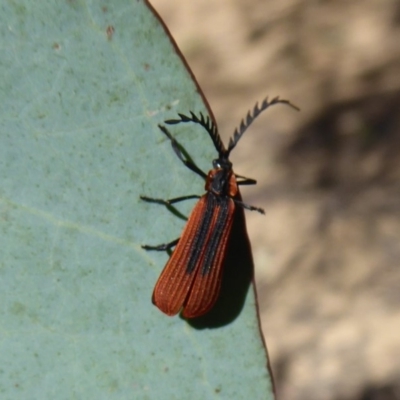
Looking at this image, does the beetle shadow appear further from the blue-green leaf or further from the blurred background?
the blurred background

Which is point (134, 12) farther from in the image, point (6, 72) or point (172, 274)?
point (172, 274)

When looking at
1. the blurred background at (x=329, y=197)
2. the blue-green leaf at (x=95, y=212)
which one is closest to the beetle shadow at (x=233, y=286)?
the blue-green leaf at (x=95, y=212)

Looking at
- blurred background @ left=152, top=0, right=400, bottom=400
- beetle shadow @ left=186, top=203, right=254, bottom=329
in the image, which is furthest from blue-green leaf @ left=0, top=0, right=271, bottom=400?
blurred background @ left=152, top=0, right=400, bottom=400

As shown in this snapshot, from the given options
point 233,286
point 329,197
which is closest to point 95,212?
point 233,286

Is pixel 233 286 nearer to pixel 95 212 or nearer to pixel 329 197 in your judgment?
pixel 95 212

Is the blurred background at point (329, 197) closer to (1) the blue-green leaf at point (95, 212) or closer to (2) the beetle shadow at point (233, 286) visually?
(2) the beetle shadow at point (233, 286)
